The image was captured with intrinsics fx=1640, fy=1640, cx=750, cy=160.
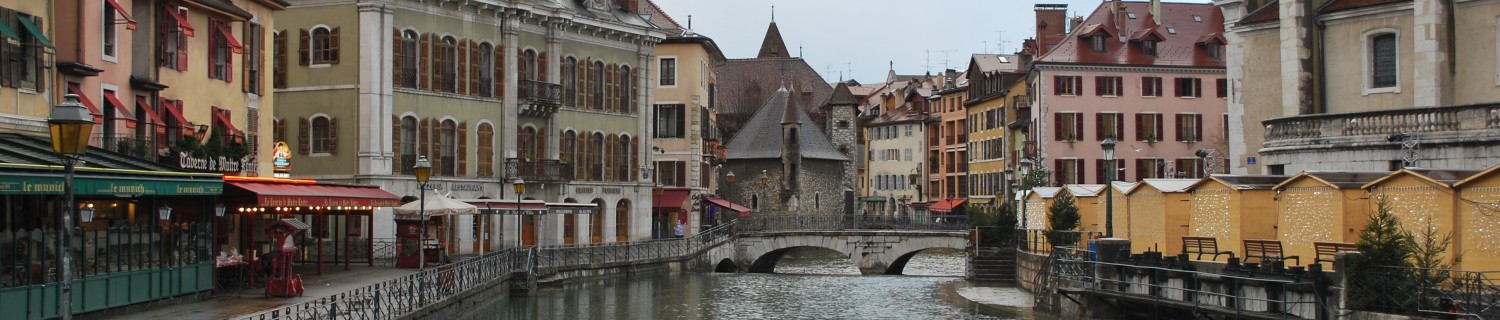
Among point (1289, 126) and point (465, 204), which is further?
point (465, 204)

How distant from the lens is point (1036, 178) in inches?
2709

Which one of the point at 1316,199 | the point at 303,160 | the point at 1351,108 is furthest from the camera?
the point at 303,160

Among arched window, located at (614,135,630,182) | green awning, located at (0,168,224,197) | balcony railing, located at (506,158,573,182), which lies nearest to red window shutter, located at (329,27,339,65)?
balcony railing, located at (506,158,573,182)

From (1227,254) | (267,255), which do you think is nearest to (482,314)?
(267,255)

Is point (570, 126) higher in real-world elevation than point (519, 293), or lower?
higher

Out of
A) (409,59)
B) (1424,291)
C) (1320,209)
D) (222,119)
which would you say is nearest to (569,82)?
(409,59)

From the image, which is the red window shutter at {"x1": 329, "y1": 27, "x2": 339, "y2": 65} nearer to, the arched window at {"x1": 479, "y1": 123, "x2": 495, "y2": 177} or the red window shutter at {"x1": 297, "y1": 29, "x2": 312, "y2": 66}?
the red window shutter at {"x1": 297, "y1": 29, "x2": 312, "y2": 66}

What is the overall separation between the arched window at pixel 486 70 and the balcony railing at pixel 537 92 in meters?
1.61

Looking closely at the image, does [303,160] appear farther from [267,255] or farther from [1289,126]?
[1289,126]

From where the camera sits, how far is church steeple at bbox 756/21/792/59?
148625 millimetres

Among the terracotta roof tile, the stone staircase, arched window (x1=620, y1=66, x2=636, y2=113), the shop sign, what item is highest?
the terracotta roof tile

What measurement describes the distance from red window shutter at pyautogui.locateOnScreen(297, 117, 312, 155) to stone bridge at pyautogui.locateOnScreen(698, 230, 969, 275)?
64.2 feet

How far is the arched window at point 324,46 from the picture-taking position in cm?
5081

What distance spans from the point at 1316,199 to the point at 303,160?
110 ft
